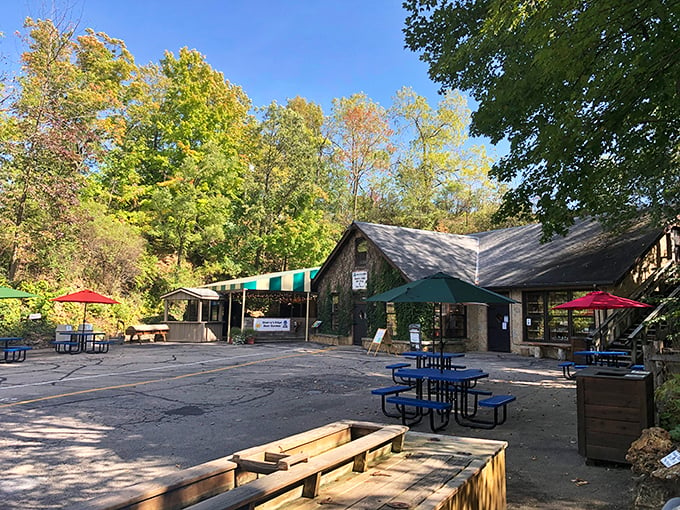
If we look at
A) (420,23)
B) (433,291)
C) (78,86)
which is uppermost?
(78,86)

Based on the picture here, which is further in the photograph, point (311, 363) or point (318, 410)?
point (311, 363)

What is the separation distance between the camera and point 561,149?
321 inches

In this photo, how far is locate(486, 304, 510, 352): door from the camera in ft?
65.9

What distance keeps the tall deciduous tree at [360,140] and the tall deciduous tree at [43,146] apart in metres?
20.0

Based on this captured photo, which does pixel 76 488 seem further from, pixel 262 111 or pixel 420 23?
pixel 262 111

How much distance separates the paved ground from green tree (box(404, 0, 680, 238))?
4.63 meters

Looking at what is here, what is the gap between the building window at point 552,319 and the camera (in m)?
17.9

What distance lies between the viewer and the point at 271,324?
84.2ft

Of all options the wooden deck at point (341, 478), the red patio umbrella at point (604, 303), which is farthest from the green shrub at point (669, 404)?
the red patio umbrella at point (604, 303)

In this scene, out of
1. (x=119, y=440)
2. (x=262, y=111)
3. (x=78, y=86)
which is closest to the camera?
(x=119, y=440)

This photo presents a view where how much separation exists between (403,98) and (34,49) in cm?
2682

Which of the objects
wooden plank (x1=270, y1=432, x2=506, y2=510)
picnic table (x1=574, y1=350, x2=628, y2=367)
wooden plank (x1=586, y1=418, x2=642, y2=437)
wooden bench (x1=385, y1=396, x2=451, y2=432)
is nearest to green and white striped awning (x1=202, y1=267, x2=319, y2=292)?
picnic table (x1=574, y1=350, x2=628, y2=367)

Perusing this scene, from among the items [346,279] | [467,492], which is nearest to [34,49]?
[346,279]

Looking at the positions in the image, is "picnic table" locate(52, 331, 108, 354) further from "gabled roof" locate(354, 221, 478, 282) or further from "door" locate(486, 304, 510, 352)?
"door" locate(486, 304, 510, 352)
